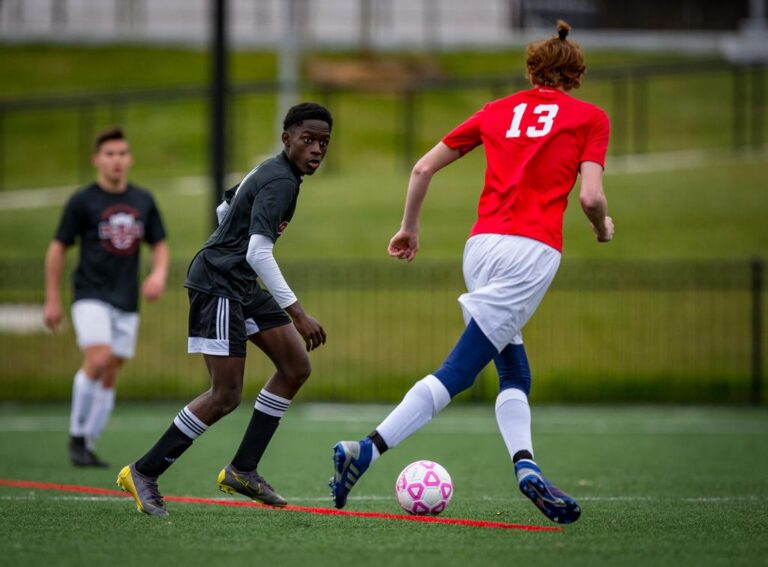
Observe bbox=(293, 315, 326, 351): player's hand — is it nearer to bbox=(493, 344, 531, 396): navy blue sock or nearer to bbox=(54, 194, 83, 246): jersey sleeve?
bbox=(493, 344, 531, 396): navy blue sock

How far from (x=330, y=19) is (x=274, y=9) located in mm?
2286

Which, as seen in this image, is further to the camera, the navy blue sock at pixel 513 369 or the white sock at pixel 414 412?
the navy blue sock at pixel 513 369

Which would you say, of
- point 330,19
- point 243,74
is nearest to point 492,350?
point 243,74

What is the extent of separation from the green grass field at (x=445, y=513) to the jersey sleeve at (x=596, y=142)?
5.53 feet

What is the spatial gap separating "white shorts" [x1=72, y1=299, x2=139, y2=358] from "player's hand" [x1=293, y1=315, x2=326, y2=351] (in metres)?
3.34

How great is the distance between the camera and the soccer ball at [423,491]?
5770mm

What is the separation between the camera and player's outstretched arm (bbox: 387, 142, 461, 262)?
18.4ft

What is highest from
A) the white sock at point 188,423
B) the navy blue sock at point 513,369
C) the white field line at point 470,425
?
the navy blue sock at point 513,369

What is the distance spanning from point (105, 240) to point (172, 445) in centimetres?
322

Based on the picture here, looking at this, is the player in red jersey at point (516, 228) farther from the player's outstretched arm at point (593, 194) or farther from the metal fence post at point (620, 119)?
the metal fence post at point (620, 119)

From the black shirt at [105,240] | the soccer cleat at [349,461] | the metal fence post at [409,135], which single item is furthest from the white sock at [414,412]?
the metal fence post at [409,135]

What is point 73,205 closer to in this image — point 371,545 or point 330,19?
point 371,545

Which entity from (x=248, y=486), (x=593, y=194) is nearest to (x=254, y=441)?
(x=248, y=486)

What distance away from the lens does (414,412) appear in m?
5.32
